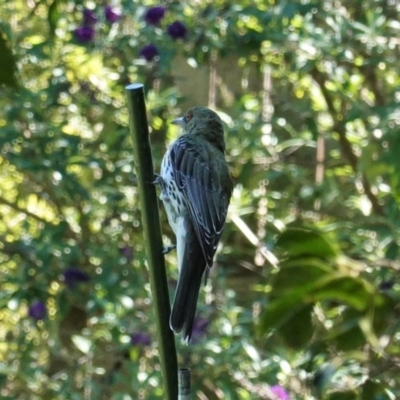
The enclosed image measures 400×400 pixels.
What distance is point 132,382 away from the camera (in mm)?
2861

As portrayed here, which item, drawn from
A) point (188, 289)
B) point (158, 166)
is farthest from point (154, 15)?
point (188, 289)

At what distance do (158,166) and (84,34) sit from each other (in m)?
0.48

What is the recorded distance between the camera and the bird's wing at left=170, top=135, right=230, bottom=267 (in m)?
1.48

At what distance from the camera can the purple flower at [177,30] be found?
8.90ft

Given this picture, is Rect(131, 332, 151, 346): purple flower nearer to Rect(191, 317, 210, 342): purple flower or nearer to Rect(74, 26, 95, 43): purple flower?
Rect(191, 317, 210, 342): purple flower

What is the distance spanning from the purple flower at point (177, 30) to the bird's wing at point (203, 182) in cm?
102

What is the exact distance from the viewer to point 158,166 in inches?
115

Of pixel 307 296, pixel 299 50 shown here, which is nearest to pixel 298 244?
pixel 307 296

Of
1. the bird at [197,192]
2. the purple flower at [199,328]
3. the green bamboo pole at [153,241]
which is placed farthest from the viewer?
the purple flower at [199,328]

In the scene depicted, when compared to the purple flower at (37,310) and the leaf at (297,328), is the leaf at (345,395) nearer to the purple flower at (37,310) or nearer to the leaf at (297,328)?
the leaf at (297,328)

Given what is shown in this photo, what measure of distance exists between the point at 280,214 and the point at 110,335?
2.46ft

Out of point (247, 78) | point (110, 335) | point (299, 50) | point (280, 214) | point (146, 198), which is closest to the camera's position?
point (146, 198)

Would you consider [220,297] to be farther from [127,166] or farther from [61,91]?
[61,91]

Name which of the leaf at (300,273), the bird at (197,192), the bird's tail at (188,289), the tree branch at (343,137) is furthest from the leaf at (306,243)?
the tree branch at (343,137)
